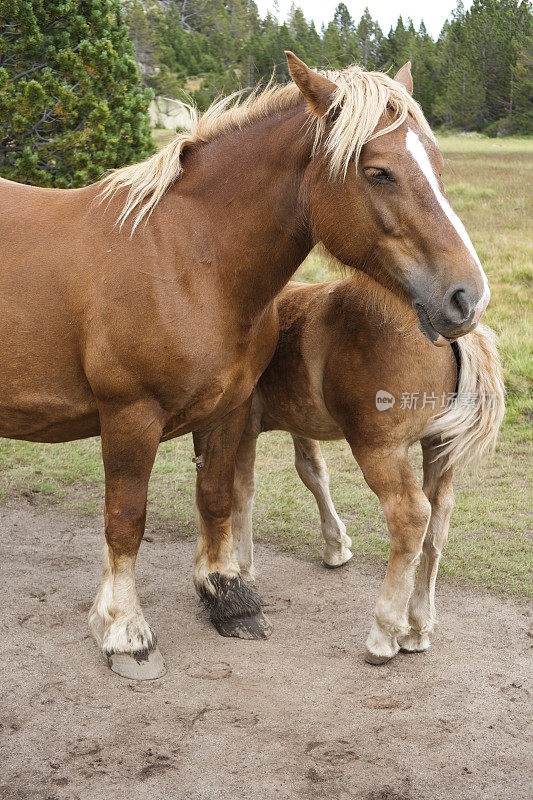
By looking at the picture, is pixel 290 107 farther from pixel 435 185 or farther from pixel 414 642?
pixel 414 642

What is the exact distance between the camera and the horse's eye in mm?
2693

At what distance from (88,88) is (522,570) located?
5599mm

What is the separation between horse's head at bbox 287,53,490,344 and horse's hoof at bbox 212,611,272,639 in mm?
1887

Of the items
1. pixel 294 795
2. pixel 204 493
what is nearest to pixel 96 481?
Result: pixel 204 493

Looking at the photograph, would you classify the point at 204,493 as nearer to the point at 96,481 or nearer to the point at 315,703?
the point at 315,703

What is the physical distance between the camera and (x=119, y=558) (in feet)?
11.4

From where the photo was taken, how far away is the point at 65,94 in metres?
6.61

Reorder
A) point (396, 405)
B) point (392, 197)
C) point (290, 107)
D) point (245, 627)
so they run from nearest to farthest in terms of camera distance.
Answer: point (392, 197), point (290, 107), point (396, 405), point (245, 627)

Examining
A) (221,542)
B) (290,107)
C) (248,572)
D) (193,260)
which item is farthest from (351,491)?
(290,107)

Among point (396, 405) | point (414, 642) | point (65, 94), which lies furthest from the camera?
point (65, 94)

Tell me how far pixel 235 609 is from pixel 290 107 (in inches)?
97.1

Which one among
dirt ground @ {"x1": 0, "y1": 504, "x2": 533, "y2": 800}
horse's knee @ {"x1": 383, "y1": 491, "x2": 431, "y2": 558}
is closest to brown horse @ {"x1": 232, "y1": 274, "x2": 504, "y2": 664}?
horse's knee @ {"x1": 383, "y1": 491, "x2": 431, "y2": 558}

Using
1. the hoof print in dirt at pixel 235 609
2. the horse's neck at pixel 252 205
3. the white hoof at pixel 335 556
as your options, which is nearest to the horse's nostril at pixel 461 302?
the horse's neck at pixel 252 205

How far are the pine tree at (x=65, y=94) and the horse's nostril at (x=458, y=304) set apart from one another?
5.09 m
